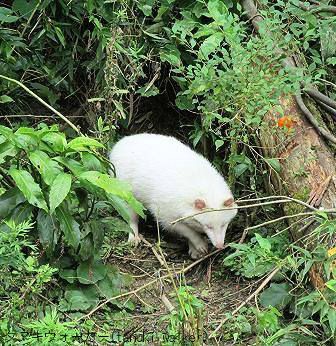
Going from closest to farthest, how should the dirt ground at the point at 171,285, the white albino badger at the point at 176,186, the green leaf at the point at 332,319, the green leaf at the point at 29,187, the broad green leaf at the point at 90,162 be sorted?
the green leaf at the point at 332,319 < the green leaf at the point at 29,187 < the broad green leaf at the point at 90,162 < the dirt ground at the point at 171,285 < the white albino badger at the point at 176,186

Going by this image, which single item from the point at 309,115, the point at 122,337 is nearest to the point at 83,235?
the point at 122,337

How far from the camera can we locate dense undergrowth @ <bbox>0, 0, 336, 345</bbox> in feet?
15.2

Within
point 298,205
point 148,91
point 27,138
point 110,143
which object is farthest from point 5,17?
point 298,205

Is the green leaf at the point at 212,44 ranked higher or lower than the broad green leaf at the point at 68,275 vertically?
higher

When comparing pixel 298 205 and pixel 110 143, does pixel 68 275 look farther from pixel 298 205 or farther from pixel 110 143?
pixel 110 143

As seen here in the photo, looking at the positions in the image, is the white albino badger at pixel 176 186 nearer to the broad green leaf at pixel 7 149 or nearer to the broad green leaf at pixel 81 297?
the broad green leaf at pixel 81 297

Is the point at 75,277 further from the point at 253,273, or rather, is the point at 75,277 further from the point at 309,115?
the point at 309,115

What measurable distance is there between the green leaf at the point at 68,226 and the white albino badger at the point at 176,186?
1.28m

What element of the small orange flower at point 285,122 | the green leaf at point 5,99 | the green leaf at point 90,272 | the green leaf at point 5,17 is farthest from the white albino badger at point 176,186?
the green leaf at point 5,17

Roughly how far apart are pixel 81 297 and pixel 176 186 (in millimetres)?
1566

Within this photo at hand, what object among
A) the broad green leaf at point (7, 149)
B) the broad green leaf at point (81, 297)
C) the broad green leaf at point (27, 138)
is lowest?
the broad green leaf at point (81, 297)

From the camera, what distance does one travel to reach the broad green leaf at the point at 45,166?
4.79 metres

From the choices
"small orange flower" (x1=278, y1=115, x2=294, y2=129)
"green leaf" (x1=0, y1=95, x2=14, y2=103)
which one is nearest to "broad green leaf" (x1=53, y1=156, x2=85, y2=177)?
"small orange flower" (x1=278, y1=115, x2=294, y2=129)

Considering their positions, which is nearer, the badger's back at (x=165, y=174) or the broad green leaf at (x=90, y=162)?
the broad green leaf at (x=90, y=162)
